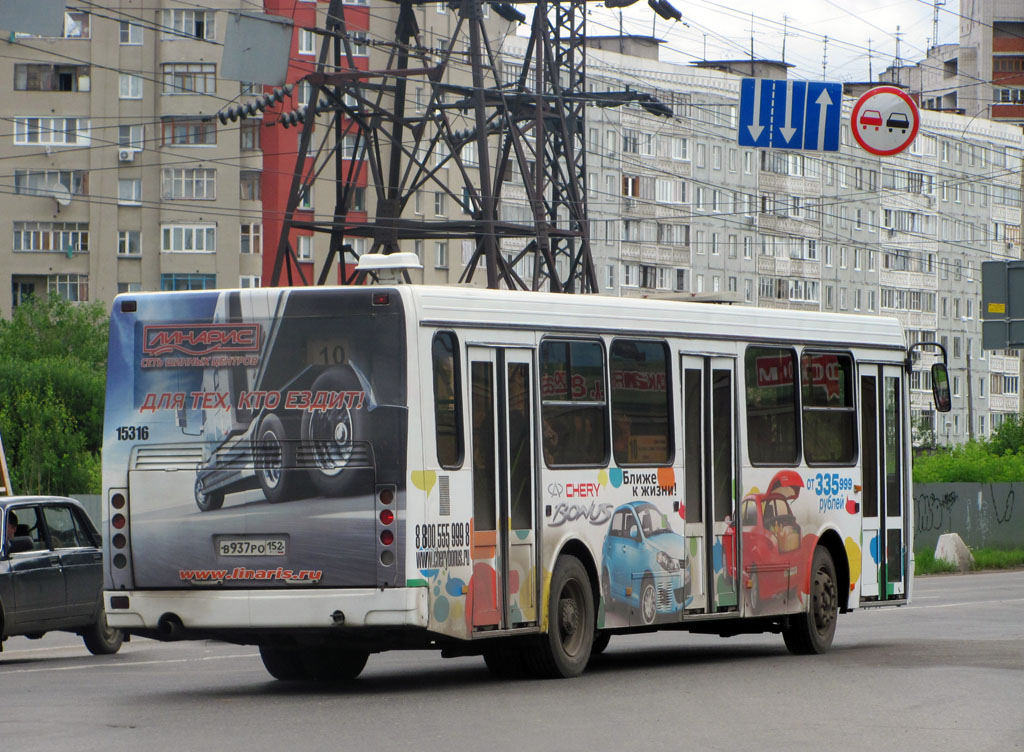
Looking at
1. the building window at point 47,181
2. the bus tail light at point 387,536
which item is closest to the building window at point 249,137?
the building window at point 47,181

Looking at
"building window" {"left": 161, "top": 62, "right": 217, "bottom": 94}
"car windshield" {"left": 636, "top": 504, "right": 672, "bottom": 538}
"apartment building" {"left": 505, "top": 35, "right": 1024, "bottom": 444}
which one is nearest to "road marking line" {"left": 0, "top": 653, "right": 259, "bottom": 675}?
"car windshield" {"left": 636, "top": 504, "right": 672, "bottom": 538}

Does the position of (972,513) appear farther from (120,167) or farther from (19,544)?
(120,167)

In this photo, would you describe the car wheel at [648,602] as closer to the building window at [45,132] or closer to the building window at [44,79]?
the building window at [45,132]

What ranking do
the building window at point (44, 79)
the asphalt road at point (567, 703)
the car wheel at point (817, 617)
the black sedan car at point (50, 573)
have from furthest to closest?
1. the building window at point (44, 79)
2. the black sedan car at point (50, 573)
3. the car wheel at point (817, 617)
4. the asphalt road at point (567, 703)

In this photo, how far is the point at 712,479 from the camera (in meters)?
16.6

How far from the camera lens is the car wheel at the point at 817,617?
17.9 m

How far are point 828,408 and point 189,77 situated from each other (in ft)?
221

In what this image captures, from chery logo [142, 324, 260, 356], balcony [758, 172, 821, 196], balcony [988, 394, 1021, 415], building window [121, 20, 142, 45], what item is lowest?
chery logo [142, 324, 260, 356]

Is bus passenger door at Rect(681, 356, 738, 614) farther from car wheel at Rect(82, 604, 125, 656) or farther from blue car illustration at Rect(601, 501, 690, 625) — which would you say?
car wheel at Rect(82, 604, 125, 656)

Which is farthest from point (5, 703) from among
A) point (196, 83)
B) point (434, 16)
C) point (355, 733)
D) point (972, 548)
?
point (434, 16)

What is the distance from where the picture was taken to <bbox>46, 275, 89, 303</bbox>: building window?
277 ft

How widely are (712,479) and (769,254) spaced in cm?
9584

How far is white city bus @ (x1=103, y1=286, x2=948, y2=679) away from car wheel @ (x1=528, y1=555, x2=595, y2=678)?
0.06ft

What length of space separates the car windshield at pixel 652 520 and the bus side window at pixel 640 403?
0.37 m
